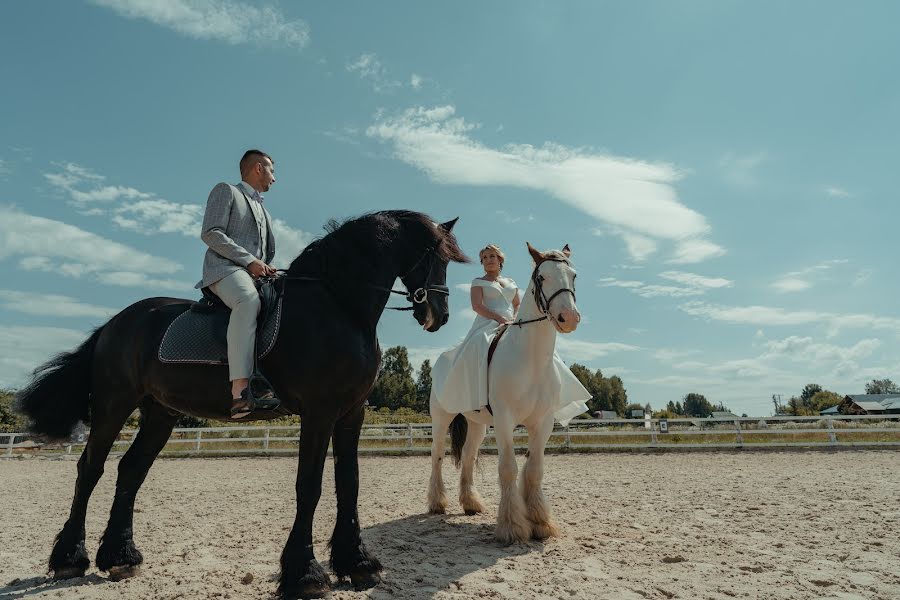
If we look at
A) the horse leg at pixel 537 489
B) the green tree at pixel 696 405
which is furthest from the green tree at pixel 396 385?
the green tree at pixel 696 405

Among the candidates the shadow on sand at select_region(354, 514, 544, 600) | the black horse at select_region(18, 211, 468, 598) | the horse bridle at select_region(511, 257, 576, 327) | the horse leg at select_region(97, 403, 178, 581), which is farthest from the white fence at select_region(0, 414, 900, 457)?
the horse leg at select_region(97, 403, 178, 581)

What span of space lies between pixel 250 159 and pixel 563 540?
4.24 m

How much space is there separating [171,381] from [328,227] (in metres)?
1.57

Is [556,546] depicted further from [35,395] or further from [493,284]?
[35,395]

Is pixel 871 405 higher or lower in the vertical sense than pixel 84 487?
lower

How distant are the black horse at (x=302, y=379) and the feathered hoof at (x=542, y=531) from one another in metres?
1.75

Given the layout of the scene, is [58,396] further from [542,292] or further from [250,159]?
[542,292]

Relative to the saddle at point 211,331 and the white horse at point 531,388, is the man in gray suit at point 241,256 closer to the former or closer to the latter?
the saddle at point 211,331

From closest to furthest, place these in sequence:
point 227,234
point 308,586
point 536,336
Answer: point 308,586 → point 227,234 → point 536,336

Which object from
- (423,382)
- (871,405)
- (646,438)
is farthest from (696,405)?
(646,438)

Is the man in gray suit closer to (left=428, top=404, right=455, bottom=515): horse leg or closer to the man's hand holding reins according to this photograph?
the man's hand holding reins

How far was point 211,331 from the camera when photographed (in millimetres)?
3635

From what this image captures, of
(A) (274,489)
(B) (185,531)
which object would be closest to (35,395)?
(B) (185,531)

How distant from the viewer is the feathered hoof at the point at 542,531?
15.7ft
